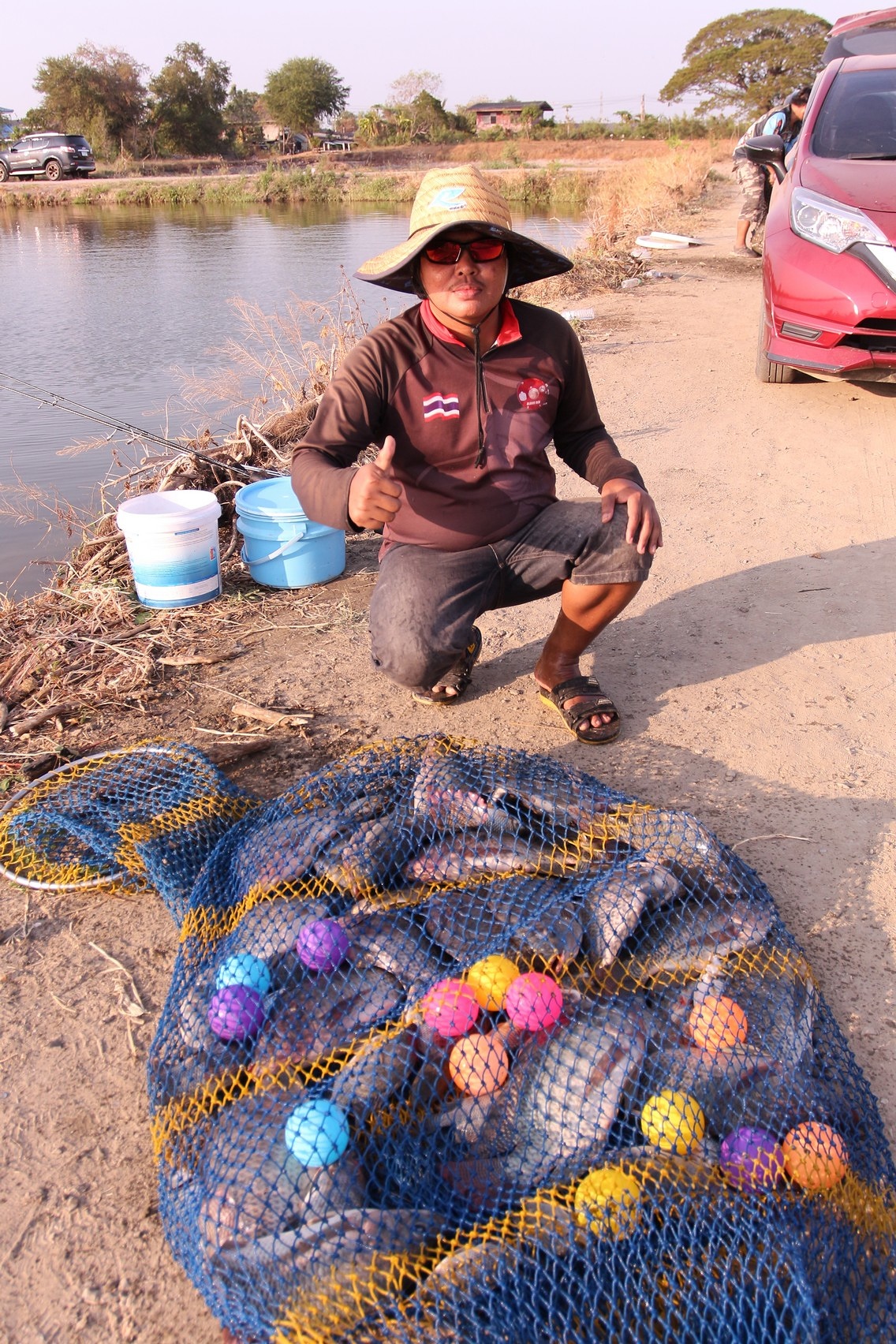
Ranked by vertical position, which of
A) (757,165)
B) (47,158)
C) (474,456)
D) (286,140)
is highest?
(286,140)

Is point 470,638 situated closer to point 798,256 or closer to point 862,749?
point 862,749

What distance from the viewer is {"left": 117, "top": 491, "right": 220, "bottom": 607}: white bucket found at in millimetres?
4035

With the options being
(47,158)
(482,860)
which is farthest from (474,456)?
(47,158)

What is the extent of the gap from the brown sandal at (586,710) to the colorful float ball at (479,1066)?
1520 mm

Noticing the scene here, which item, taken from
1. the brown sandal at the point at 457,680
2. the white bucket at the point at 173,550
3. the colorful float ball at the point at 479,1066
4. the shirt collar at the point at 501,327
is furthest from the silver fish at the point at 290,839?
the white bucket at the point at 173,550

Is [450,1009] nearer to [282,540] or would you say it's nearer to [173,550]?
[173,550]

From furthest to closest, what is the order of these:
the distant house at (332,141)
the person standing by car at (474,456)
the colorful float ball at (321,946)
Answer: the distant house at (332,141), the person standing by car at (474,456), the colorful float ball at (321,946)

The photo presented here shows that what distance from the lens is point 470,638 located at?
3.26m

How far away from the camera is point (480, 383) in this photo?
308 centimetres

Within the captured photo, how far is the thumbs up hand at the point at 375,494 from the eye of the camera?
2609 millimetres

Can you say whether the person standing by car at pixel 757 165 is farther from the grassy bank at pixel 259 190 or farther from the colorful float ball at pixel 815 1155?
the grassy bank at pixel 259 190

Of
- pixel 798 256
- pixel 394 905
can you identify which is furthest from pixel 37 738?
pixel 798 256

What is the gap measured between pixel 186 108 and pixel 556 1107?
213ft

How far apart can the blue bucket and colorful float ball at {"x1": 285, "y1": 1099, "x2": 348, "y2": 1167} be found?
2.93 meters
